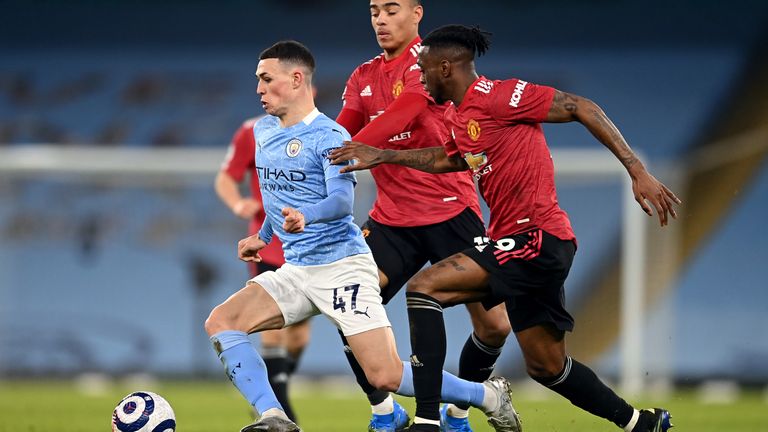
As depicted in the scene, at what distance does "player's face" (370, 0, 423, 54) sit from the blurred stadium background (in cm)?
703

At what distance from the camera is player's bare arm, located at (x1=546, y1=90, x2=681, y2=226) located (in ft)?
17.9

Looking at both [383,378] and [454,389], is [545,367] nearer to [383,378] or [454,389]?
[454,389]

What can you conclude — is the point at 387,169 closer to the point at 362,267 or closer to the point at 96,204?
the point at 362,267

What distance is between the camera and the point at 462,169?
621cm

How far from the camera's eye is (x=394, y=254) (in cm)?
674

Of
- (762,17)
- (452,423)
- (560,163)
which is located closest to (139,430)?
(452,423)

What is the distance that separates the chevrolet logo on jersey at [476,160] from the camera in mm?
5981

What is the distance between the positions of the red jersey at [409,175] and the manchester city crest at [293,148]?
0.84 m

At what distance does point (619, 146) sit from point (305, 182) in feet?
5.24

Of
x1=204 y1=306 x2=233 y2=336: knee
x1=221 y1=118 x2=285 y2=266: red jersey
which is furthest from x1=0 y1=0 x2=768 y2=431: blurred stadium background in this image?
x1=204 y1=306 x2=233 y2=336: knee

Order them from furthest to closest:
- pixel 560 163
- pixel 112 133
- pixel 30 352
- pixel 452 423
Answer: pixel 112 133
pixel 30 352
pixel 560 163
pixel 452 423

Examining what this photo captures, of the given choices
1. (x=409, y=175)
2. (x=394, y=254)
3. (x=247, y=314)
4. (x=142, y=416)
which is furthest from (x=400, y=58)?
(x=142, y=416)

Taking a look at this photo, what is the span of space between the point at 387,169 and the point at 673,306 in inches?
487

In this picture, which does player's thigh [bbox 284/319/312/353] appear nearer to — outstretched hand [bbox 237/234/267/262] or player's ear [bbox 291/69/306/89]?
outstretched hand [bbox 237/234/267/262]
